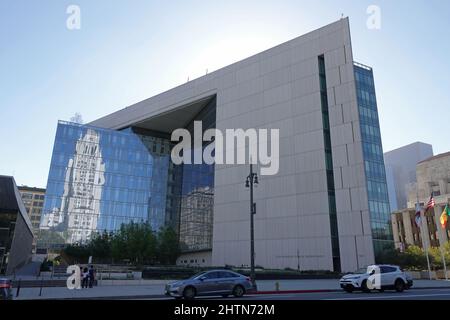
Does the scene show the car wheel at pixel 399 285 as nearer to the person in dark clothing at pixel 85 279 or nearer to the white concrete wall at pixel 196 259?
the person in dark clothing at pixel 85 279

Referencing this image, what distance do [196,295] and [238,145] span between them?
45.3 m

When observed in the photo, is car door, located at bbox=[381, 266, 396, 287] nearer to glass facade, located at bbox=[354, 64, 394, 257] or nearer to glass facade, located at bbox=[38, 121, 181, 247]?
glass facade, located at bbox=[354, 64, 394, 257]

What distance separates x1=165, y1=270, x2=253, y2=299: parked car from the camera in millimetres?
17616

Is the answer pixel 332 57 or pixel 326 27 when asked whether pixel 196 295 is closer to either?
pixel 332 57

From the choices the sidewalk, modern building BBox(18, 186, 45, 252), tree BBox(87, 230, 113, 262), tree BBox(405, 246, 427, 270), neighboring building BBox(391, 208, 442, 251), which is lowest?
the sidewalk

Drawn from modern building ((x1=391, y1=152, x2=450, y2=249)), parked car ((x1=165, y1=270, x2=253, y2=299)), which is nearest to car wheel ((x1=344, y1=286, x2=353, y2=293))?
parked car ((x1=165, y1=270, x2=253, y2=299))

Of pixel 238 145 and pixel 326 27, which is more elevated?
pixel 326 27

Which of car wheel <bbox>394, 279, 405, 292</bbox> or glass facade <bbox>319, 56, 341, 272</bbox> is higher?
glass facade <bbox>319, 56, 341, 272</bbox>

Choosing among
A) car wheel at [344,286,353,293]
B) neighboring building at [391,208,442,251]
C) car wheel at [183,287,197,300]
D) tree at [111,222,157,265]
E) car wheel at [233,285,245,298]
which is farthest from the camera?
neighboring building at [391,208,442,251]

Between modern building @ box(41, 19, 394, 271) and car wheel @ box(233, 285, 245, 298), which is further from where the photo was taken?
modern building @ box(41, 19, 394, 271)

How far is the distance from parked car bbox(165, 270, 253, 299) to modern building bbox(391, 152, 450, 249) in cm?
8982

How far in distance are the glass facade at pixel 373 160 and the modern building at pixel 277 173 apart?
181 millimetres

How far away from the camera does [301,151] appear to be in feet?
178
